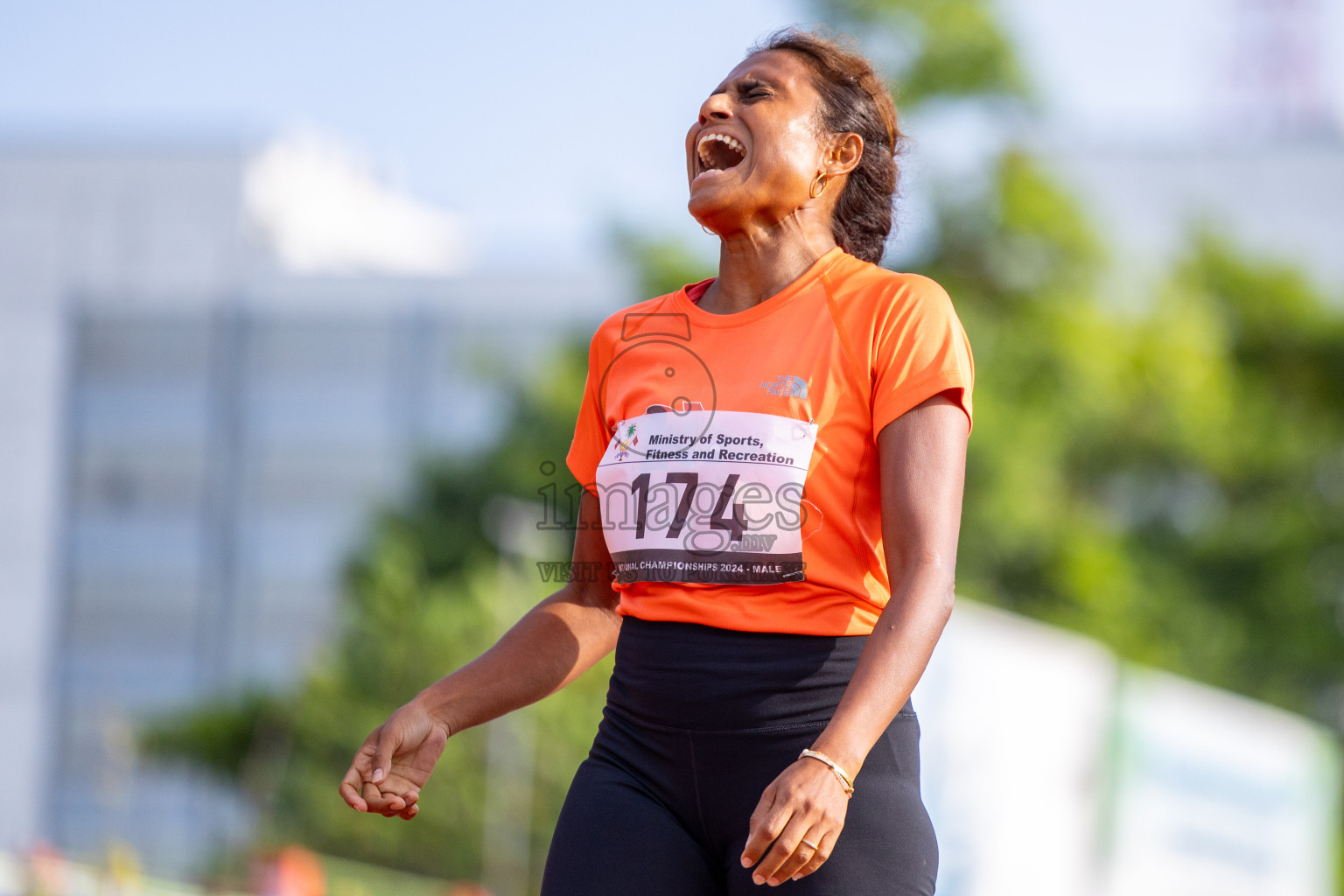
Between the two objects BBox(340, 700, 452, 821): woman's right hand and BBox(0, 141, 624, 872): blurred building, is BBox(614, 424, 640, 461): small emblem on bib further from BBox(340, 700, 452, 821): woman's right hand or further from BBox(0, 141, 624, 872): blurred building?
BBox(0, 141, 624, 872): blurred building

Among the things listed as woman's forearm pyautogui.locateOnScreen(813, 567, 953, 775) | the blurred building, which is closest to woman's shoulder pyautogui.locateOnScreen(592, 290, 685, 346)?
woman's forearm pyautogui.locateOnScreen(813, 567, 953, 775)

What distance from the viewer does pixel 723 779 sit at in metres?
2.16

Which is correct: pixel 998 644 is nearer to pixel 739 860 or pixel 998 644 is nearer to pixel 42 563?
pixel 739 860

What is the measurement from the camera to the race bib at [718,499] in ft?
7.13

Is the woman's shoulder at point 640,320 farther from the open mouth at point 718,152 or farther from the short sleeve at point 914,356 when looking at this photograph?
the short sleeve at point 914,356

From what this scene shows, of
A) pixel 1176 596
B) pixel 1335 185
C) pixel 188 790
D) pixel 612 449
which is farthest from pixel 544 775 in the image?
pixel 1335 185

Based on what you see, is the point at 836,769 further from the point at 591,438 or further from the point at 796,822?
the point at 591,438

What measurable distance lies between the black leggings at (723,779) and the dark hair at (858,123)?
72 centimetres

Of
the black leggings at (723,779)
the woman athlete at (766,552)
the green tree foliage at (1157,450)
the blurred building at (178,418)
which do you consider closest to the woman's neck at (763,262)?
the woman athlete at (766,552)

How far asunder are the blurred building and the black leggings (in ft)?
135

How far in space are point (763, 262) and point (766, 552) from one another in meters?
0.49

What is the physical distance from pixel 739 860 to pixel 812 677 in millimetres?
265

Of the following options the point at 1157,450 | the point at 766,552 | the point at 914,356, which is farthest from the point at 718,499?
the point at 1157,450

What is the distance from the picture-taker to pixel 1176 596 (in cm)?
2484
